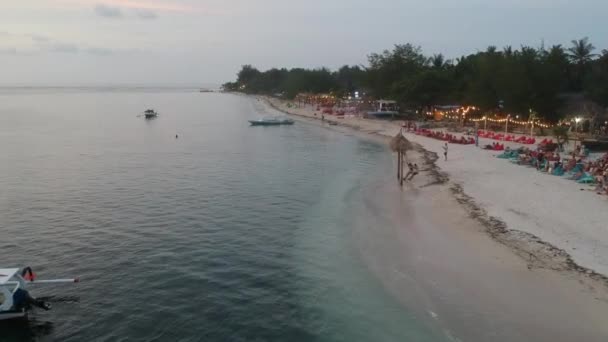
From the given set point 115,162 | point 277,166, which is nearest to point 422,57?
point 277,166

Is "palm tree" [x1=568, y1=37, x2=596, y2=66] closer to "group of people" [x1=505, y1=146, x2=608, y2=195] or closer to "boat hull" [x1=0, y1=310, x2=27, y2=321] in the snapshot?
"group of people" [x1=505, y1=146, x2=608, y2=195]

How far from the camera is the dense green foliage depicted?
53656mm

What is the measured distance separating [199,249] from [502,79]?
1827 inches

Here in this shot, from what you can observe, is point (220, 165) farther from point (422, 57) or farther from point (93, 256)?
point (422, 57)

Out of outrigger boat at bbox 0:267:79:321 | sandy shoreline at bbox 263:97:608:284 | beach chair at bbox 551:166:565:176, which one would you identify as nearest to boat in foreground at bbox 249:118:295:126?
sandy shoreline at bbox 263:97:608:284

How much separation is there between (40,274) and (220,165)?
83.5 ft

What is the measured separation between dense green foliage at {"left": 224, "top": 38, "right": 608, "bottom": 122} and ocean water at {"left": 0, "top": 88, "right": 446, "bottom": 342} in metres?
20.7

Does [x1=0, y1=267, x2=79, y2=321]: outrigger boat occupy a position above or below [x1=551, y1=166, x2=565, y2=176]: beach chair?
below

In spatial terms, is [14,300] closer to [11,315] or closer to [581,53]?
[11,315]

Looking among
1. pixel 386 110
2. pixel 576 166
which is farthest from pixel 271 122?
pixel 576 166

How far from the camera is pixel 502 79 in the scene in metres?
55.4

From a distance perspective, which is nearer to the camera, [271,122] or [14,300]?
[14,300]

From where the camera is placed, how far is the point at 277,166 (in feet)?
138

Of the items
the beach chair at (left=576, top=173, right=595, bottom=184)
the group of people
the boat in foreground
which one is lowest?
the beach chair at (left=576, top=173, right=595, bottom=184)
